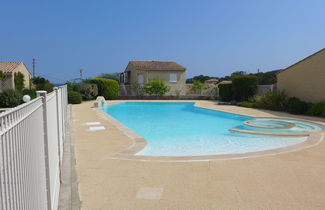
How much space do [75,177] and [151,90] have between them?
1000 inches

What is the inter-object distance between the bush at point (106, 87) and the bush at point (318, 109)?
64.7 feet

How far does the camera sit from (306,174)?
465 centimetres

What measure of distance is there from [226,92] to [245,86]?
8.90ft

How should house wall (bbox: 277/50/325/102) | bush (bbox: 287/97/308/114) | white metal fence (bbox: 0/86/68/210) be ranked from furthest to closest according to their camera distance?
bush (bbox: 287/97/308/114)
house wall (bbox: 277/50/325/102)
white metal fence (bbox: 0/86/68/210)

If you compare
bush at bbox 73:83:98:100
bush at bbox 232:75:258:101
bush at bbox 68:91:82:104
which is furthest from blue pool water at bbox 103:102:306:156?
bush at bbox 73:83:98:100

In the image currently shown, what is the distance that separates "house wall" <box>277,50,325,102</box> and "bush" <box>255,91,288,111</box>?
826 mm

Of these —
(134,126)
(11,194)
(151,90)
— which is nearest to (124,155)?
(11,194)

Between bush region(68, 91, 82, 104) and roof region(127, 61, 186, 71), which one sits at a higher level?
roof region(127, 61, 186, 71)

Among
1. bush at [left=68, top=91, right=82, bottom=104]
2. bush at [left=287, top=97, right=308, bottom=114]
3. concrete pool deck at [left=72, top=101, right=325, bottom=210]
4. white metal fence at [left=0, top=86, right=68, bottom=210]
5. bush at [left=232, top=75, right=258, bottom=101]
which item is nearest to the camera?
white metal fence at [left=0, top=86, right=68, bottom=210]

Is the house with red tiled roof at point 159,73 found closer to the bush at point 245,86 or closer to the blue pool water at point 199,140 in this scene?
the bush at point 245,86

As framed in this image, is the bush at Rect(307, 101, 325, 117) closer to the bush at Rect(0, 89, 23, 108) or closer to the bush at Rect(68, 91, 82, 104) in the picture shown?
the bush at Rect(68, 91, 82, 104)

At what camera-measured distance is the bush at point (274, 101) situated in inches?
656

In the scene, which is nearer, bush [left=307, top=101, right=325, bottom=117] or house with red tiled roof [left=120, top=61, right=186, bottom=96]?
bush [left=307, top=101, right=325, bottom=117]

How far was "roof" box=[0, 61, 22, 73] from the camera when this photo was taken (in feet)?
75.4
